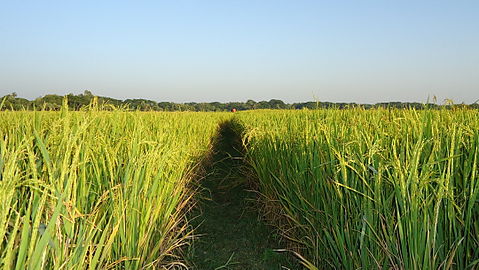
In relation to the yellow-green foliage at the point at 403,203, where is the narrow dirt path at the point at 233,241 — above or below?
below

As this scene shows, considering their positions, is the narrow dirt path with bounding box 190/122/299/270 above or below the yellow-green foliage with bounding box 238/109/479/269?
below

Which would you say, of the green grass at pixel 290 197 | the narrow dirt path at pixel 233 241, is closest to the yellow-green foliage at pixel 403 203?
the green grass at pixel 290 197

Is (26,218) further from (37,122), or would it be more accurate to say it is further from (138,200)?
(37,122)

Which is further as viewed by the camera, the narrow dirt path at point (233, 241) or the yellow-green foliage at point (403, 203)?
the narrow dirt path at point (233, 241)

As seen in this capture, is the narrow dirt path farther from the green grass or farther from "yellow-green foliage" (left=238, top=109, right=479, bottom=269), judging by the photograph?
"yellow-green foliage" (left=238, top=109, right=479, bottom=269)

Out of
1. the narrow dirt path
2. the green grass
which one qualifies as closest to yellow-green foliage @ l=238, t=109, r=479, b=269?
the green grass

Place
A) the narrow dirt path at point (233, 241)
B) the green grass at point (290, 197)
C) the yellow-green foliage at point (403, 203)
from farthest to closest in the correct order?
the narrow dirt path at point (233, 241), the yellow-green foliage at point (403, 203), the green grass at point (290, 197)

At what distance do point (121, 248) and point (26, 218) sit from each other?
0.78m

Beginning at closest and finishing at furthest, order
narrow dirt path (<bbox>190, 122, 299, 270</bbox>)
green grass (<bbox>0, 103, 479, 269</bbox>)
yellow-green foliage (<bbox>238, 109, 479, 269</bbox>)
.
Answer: green grass (<bbox>0, 103, 479, 269</bbox>) < yellow-green foliage (<bbox>238, 109, 479, 269</bbox>) < narrow dirt path (<bbox>190, 122, 299, 270</bbox>)

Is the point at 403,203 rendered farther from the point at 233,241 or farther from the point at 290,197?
the point at 233,241

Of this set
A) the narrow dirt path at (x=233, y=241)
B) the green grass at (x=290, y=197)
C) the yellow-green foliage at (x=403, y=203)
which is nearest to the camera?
the green grass at (x=290, y=197)

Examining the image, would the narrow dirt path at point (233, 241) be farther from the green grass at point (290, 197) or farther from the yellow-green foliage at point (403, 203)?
the yellow-green foliage at point (403, 203)

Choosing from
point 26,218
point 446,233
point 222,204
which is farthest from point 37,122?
point 222,204

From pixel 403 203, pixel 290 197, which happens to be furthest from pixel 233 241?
pixel 403 203
